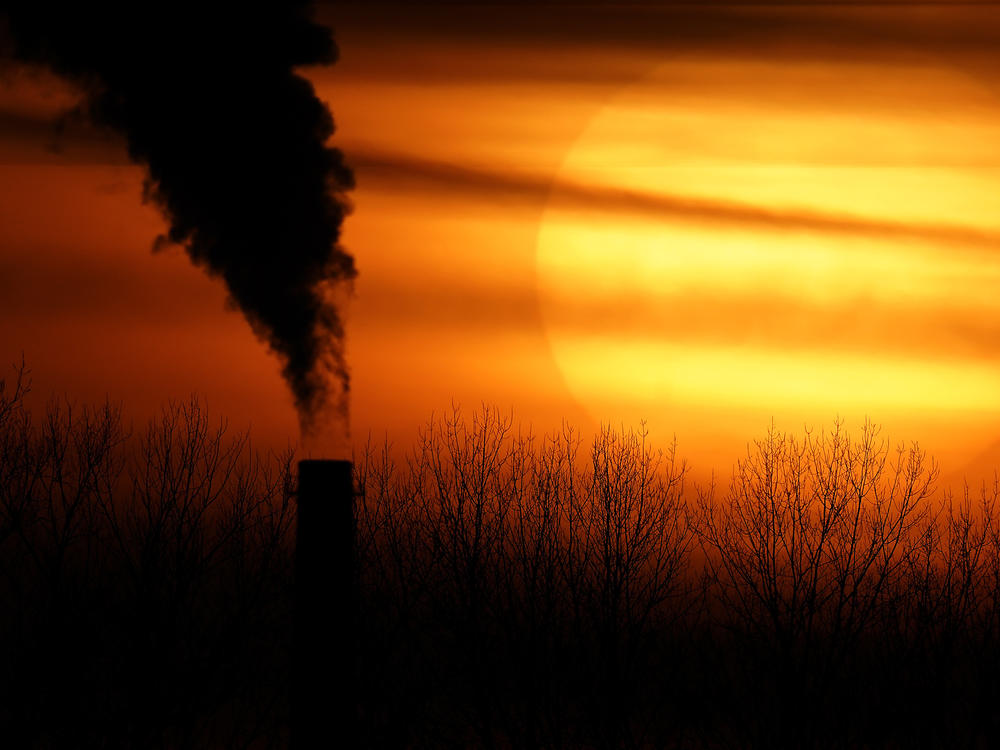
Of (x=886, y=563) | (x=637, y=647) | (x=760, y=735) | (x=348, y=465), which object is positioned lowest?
(x=760, y=735)

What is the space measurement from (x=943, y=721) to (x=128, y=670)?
12797mm

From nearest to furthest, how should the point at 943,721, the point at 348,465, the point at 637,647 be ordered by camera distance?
1. the point at 348,465
2. the point at 943,721
3. the point at 637,647

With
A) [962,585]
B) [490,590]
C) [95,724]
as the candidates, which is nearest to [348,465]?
[490,590]

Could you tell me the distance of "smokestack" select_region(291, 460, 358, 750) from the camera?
45.5 ft

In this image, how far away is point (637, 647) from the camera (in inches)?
833

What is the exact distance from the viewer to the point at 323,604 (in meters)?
14.0

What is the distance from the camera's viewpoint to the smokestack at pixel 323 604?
13.9m

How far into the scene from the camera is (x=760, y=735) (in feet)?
66.7

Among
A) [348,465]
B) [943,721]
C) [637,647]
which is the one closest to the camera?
[348,465]

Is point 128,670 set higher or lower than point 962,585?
lower

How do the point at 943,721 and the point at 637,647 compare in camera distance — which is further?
the point at 637,647

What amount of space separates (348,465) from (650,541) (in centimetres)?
786

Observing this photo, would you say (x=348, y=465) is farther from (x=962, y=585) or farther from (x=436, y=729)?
(x=962, y=585)

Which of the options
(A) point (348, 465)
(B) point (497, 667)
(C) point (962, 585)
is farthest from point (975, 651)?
(A) point (348, 465)
